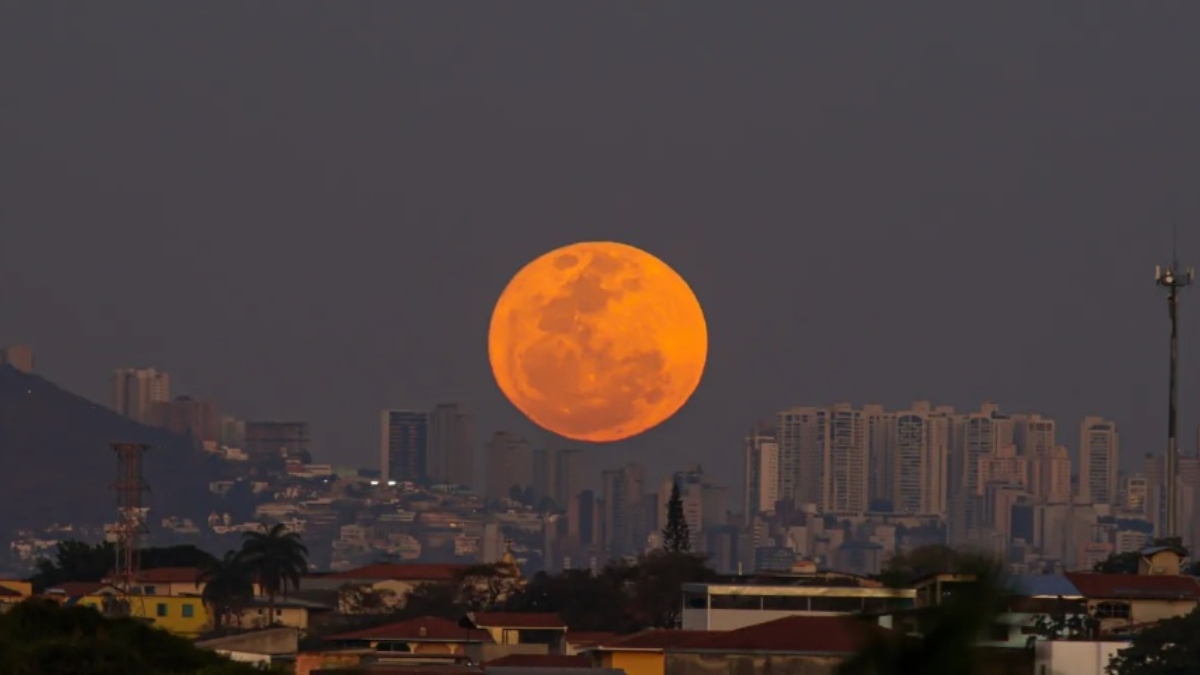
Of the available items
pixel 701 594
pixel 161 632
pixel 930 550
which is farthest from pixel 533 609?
pixel 930 550

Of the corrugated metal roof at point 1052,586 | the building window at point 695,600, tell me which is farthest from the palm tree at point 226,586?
the corrugated metal roof at point 1052,586

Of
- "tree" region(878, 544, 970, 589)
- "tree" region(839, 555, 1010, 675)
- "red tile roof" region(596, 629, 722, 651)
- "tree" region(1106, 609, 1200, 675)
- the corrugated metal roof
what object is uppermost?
"tree" region(878, 544, 970, 589)

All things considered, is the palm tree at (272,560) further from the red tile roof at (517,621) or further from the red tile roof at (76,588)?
the red tile roof at (517,621)

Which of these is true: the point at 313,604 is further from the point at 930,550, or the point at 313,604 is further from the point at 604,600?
the point at 930,550

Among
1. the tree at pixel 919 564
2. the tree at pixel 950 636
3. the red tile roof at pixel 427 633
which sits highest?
the tree at pixel 919 564

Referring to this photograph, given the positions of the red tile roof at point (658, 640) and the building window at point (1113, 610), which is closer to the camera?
the red tile roof at point (658, 640)

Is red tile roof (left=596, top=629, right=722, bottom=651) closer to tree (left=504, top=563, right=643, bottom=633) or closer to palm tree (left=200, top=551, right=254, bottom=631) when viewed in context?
tree (left=504, top=563, right=643, bottom=633)

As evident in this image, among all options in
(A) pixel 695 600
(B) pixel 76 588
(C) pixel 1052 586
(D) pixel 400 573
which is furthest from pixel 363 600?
(C) pixel 1052 586

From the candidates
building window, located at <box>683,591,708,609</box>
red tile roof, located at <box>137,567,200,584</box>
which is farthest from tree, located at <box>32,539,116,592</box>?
building window, located at <box>683,591,708,609</box>
